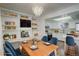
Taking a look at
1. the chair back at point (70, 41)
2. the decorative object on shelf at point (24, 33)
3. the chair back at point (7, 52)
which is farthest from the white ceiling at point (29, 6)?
the chair back at point (7, 52)

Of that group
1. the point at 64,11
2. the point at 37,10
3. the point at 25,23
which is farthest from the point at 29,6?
the point at 64,11

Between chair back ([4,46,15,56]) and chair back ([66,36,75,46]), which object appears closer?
chair back ([4,46,15,56])

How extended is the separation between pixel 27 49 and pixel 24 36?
0.75ft

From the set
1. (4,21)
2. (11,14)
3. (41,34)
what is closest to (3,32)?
(4,21)

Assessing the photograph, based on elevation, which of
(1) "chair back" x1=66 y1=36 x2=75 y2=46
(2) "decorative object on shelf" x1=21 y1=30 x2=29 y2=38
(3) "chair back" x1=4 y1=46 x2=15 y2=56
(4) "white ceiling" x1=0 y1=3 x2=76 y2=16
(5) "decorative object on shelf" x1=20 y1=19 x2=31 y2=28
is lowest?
(3) "chair back" x1=4 y1=46 x2=15 y2=56

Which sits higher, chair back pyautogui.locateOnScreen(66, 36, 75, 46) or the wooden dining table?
chair back pyautogui.locateOnScreen(66, 36, 75, 46)

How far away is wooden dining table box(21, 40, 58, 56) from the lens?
1.76 meters

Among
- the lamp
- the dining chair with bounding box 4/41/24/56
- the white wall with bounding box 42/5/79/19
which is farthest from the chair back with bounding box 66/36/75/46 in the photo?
the dining chair with bounding box 4/41/24/56

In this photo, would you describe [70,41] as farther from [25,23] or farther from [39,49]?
[25,23]

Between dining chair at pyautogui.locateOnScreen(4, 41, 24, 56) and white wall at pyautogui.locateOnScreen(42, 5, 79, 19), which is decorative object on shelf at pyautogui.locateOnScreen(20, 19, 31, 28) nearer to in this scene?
white wall at pyautogui.locateOnScreen(42, 5, 79, 19)

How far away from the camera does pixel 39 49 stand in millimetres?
1807

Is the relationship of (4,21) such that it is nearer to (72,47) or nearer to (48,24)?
(48,24)

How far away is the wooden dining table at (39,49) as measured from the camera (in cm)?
176

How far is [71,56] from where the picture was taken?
69.7 inches
